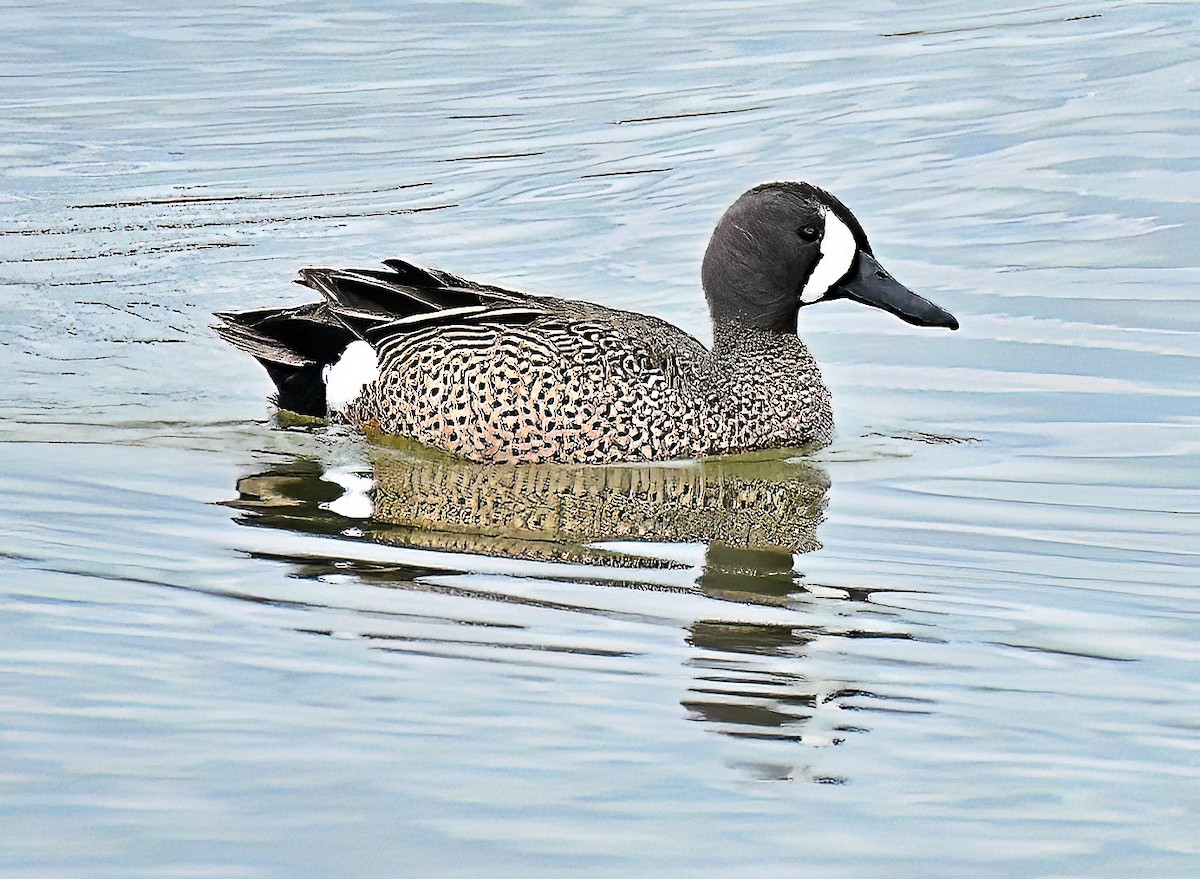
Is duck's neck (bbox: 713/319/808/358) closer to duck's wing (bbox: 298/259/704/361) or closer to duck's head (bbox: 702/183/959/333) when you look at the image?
duck's head (bbox: 702/183/959/333)

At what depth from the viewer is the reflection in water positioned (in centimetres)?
486

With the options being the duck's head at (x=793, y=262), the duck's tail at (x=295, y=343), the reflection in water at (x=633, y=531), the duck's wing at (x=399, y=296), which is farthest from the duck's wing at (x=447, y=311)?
the reflection in water at (x=633, y=531)

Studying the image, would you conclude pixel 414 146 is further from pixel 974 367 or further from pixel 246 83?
pixel 974 367

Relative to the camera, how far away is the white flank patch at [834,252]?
26.7ft

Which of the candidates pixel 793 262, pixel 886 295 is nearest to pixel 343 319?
pixel 793 262

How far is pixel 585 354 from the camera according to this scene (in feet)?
25.3

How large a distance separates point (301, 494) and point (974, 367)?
3.29 metres

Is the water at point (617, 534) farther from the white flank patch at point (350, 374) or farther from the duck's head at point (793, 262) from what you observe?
the duck's head at point (793, 262)

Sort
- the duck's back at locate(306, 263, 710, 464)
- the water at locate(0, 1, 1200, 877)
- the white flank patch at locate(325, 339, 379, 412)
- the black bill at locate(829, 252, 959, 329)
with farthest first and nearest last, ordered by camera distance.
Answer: the white flank patch at locate(325, 339, 379, 412) < the black bill at locate(829, 252, 959, 329) < the duck's back at locate(306, 263, 710, 464) < the water at locate(0, 1, 1200, 877)

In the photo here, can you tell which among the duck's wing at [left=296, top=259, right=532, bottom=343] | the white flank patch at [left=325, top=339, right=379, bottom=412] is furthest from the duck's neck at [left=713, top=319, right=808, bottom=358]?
the white flank patch at [left=325, top=339, right=379, bottom=412]

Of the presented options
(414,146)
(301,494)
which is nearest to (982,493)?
(301,494)

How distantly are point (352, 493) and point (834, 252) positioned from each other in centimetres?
220

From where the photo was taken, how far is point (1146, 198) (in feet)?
38.2

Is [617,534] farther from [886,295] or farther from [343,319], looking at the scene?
[343,319]
